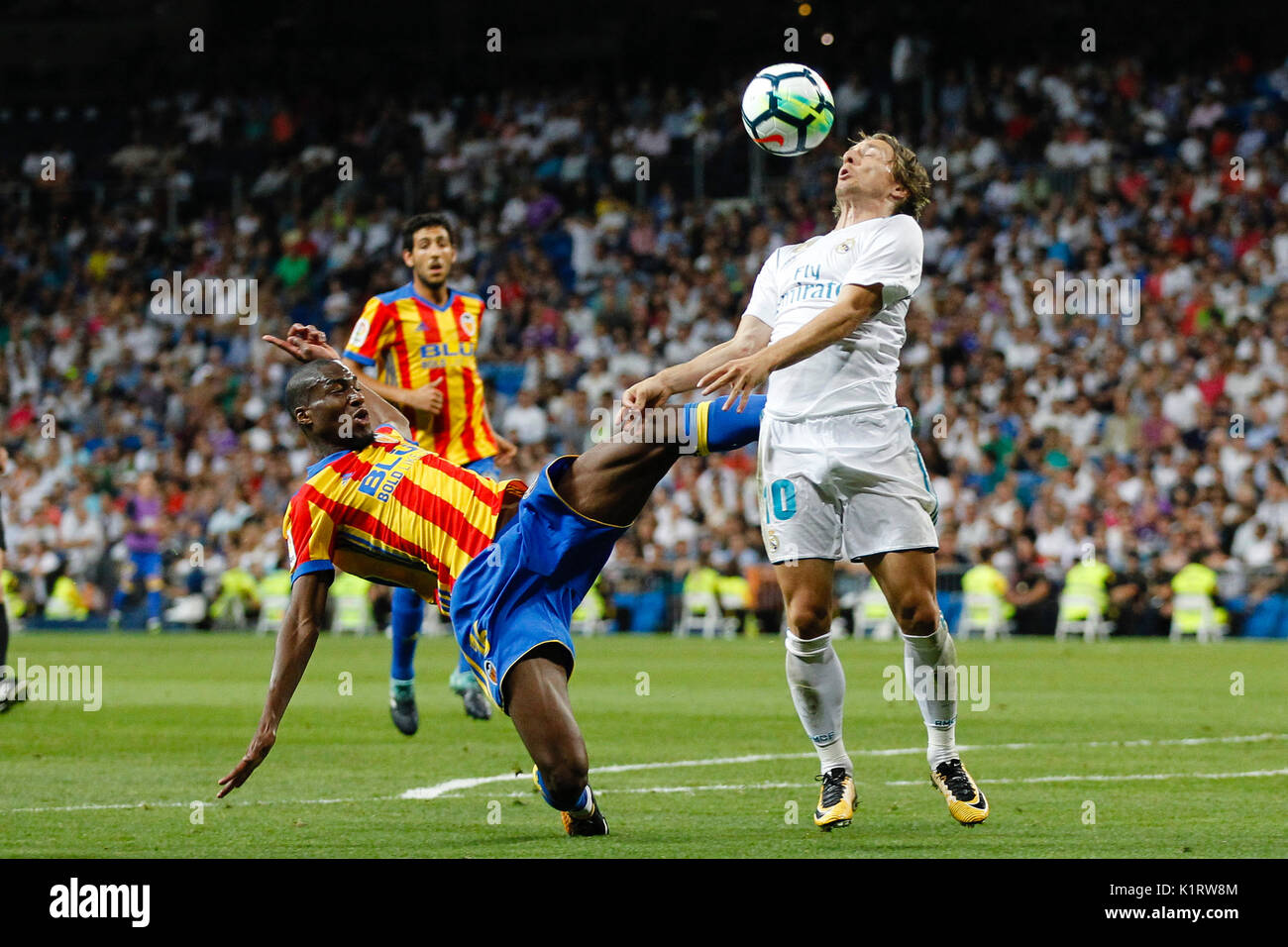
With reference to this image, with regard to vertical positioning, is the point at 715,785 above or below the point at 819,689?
below

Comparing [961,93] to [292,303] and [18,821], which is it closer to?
[292,303]

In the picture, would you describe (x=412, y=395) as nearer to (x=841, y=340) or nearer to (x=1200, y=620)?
(x=841, y=340)

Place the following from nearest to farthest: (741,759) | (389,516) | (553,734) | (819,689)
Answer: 1. (553,734)
2. (389,516)
3. (819,689)
4. (741,759)

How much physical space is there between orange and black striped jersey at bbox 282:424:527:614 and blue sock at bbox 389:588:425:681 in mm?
3192

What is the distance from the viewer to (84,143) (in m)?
31.8

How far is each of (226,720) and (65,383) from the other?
16755 millimetres

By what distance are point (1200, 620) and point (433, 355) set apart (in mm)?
12139

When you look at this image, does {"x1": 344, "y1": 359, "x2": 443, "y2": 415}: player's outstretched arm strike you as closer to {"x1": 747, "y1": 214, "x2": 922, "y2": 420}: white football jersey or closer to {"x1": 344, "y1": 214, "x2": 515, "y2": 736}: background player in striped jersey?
{"x1": 344, "y1": 214, "x2": 515, "y2": 736}: background player in striped jersey

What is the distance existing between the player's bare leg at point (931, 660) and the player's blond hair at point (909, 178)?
4.84 ft

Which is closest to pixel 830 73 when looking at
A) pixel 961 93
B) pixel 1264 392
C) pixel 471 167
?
pixel 961 93

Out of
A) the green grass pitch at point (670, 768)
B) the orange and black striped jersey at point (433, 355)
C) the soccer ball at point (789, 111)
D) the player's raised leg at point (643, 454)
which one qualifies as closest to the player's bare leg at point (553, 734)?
the green grass pitch at point (670, 768)

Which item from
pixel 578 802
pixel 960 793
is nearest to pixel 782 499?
pixel 960 793

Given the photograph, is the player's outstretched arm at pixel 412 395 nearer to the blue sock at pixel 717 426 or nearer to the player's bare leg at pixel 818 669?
the player's bare leg at pixel 818 669

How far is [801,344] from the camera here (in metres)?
6.76
